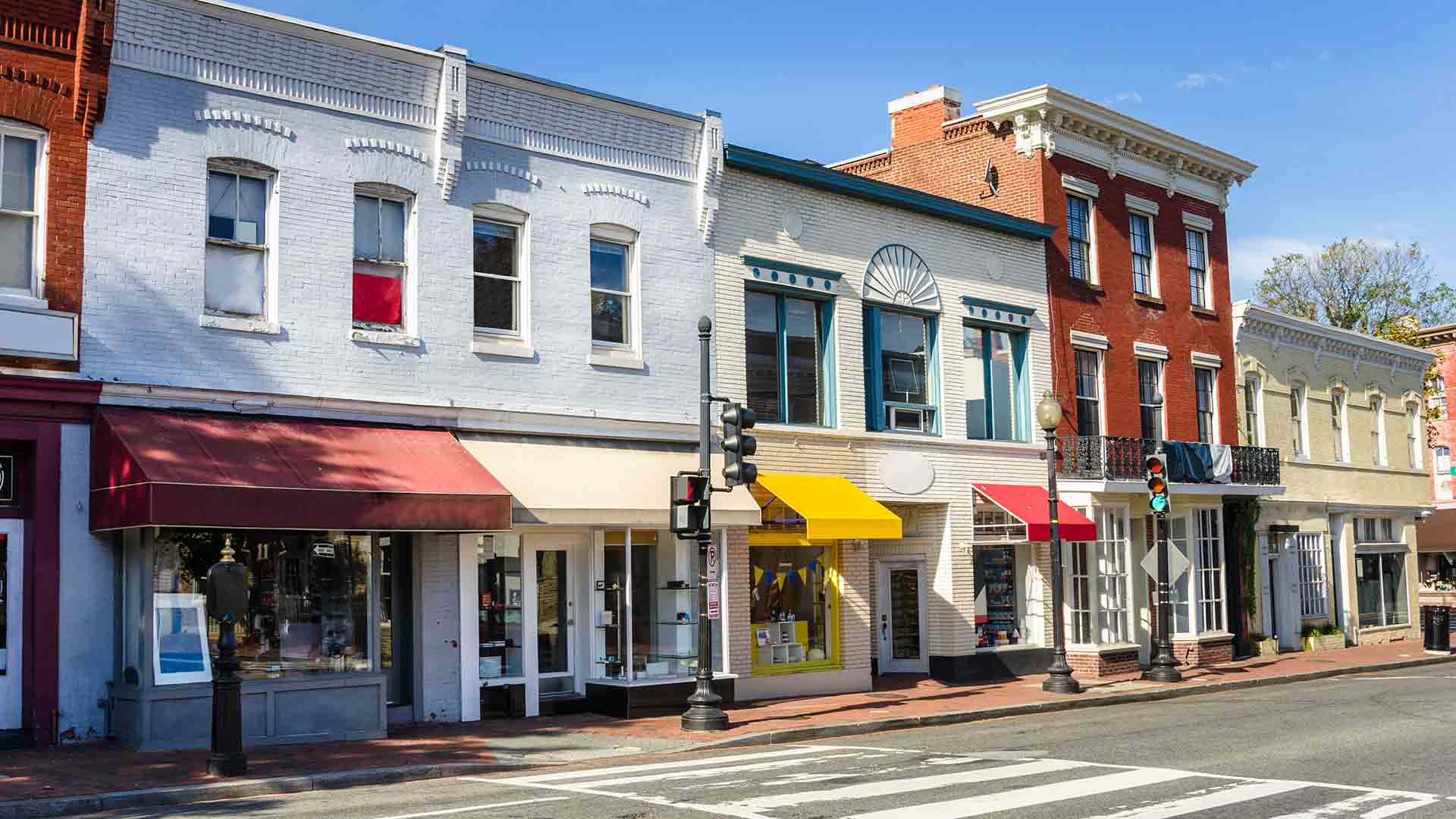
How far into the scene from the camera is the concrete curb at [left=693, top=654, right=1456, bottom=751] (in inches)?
631

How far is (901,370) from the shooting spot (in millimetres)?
23391

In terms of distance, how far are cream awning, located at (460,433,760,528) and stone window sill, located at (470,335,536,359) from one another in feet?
3.47

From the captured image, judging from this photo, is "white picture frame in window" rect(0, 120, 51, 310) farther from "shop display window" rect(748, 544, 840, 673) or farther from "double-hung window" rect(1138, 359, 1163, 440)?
"double-hung window" rect(1138, 359, 1163, 440)

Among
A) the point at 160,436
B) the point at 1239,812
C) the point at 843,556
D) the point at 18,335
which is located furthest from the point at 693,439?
the point at 1239,812

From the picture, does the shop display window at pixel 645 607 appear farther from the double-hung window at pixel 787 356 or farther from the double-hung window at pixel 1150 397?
the double-hung window at pixel 1150 397

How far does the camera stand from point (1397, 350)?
3759cm

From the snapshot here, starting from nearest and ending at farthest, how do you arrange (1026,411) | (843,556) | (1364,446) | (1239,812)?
1. (1239,812)
2. (843,556)
3. (1026,411)
4. (1364,446)

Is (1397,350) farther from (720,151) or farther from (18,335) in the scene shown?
(18,335)

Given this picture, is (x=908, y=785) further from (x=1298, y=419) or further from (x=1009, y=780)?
(x=1298, y=419)

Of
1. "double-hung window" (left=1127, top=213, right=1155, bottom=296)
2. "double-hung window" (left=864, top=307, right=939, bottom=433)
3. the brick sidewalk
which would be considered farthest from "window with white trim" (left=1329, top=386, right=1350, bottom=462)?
"double-hung window" (left=864, top=307, right=939, bottom=433)

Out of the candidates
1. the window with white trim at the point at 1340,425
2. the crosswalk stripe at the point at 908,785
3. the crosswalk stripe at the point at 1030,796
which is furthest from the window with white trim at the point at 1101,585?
the crosswalk stripe at the point at 1030,796

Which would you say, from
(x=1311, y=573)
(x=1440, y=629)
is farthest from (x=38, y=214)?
(x=1440, y=629)

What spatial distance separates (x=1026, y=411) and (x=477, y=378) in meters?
11.6

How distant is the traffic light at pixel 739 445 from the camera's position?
16.2 m
